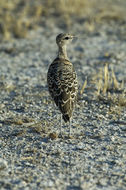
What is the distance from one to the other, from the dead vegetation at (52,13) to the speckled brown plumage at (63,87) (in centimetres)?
591

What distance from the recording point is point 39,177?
5.36 m

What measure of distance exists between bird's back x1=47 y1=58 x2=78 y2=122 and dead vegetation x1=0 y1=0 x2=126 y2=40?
234 inches

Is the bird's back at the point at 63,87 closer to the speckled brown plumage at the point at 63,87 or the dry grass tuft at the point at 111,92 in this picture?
the speckled brown plumage at the point at 63,87

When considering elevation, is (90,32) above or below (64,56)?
above

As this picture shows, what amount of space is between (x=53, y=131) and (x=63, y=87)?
0.79 m

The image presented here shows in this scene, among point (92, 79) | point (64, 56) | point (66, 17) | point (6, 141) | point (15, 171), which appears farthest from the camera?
point (66, 17)

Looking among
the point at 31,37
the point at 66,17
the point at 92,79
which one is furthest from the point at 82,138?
the point at 66,17

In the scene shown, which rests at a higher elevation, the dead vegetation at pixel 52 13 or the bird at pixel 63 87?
the dead vegetation at pixel 52 13

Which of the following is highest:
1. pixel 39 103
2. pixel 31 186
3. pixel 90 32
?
pixel 90 32

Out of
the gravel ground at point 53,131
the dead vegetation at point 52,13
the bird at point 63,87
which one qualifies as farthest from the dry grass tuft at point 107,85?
the dead vegetation at point 52,13

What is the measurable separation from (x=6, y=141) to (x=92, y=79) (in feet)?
11.6

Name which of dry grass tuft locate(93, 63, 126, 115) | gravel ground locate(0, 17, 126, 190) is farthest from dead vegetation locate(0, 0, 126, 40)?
dry grass tuft locate(93, 63, 126, 115)

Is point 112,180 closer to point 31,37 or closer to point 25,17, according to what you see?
point 31,37

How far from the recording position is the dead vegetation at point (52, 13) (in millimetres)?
13127
